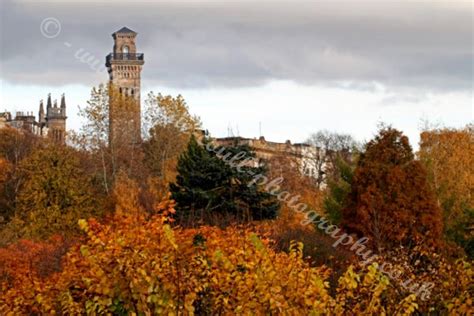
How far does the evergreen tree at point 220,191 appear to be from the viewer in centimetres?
4325

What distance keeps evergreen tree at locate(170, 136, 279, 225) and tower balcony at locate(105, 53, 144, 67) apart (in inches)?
2717

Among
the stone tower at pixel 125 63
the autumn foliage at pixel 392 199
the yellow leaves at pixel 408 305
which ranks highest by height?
the stone tower at pixel 125 63

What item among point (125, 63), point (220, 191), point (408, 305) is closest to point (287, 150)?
point (125, 63)

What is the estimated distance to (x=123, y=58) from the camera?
114 meters

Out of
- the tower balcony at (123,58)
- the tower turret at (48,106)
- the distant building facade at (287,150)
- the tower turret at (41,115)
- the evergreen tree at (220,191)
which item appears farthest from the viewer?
the tower turret at (41,115)

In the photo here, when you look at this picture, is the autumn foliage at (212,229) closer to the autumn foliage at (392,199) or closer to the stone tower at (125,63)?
the autumn foliage at (392,199)

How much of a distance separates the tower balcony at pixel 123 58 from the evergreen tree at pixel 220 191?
226ft

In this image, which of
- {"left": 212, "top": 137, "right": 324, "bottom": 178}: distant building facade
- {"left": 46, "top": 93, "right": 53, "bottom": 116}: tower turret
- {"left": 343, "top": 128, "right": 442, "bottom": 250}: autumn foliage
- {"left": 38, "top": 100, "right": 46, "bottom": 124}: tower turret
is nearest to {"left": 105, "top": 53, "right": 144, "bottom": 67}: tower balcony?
{"left": 212, "top": 137, "right": 324, "bottom": 178}: distant building facade

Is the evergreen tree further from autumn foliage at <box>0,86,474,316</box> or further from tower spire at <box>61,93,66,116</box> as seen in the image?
tower spire at <box>61,93,66,116</box>

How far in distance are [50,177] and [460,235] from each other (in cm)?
2280

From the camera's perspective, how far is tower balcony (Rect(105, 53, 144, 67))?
113 metres

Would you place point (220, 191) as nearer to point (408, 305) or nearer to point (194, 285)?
point (408, 305)

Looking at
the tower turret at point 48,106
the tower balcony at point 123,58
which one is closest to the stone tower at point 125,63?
the tower balcony at point 123,58

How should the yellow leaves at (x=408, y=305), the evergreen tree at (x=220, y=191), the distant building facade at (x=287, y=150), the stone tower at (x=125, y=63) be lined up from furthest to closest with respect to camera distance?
the stone tower at (x=125, y=63), the distant building facade at (x=287, y=150), the evergreen tree at (x=220, y=191), the yellow leaves at (x=408, y=305)
